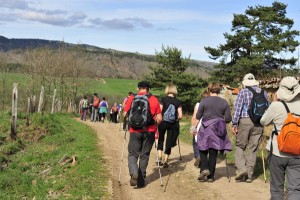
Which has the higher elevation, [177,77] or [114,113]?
[177,77]

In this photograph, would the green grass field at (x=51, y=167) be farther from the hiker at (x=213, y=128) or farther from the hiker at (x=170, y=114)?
the hiker at (x=213, y=128)

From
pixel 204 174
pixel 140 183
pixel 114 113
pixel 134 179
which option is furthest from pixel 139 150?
pixel 114 113

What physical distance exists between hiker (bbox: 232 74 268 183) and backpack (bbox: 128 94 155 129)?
1.96 m

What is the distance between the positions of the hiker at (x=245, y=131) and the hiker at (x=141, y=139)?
1761mm

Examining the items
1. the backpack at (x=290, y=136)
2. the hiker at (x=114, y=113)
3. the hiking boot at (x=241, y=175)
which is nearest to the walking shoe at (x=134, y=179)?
the hiking boot at (x=241, y=175)

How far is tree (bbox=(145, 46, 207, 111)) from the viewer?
138ft

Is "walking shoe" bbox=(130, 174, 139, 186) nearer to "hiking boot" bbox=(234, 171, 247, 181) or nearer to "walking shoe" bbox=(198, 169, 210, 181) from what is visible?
"walking shoe" bbox=(198, 169, 210, 181)

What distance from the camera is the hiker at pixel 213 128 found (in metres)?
8.42

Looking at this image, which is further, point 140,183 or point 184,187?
point 184,187

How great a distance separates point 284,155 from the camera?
18.5 feet

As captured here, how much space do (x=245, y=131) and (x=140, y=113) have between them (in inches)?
92.1

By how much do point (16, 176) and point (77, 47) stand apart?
125 ft

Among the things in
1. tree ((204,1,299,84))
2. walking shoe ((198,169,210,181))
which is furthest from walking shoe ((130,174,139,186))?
tree ((204,1,299,84))

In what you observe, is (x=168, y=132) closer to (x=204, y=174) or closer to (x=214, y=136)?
(x=204, y=174)
